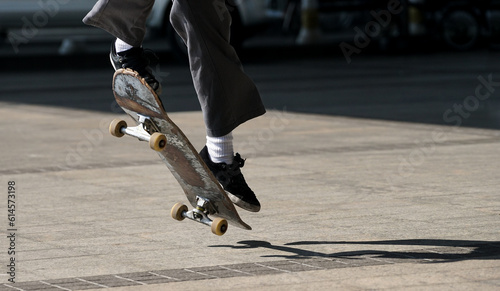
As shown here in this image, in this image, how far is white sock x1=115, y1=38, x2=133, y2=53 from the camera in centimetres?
455

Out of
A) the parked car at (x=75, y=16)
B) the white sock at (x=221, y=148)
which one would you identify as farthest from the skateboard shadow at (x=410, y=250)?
the parked car at (x=75, y=16)

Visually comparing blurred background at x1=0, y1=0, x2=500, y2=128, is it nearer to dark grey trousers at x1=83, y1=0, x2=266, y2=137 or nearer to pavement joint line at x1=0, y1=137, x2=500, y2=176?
pavement joint line at x1=0, y1=137, x2=500, y2=176

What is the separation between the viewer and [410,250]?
4.35 m

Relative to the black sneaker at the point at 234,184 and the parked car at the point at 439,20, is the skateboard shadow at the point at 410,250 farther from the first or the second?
the parked car at the point at 439,20

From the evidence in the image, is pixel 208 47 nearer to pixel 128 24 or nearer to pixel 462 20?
pixel 128 24

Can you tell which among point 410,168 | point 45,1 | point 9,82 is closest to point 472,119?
point 410,168

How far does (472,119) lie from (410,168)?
2.78 meters

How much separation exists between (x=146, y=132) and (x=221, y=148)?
0.33 m

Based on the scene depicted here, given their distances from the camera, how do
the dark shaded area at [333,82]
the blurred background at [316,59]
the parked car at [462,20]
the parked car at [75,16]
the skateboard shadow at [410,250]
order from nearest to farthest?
the skateboard shadow at [410,250] → the dark shaded area at [333,82] → the blurred background at [316,59] → the parked car at [75,16] → the parked car at [462,20]

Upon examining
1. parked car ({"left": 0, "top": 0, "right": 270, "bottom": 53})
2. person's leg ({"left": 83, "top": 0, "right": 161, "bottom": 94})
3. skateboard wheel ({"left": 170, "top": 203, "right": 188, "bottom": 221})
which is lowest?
parked car ({"left": 0, "top": 0, "right": 270, "bottom": 53})

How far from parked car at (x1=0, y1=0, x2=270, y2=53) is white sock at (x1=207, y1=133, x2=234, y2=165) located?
1107cm

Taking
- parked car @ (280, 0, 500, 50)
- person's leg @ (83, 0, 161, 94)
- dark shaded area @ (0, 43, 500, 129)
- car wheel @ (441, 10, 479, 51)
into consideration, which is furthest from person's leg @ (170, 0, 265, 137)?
car wheel @ (441, 10, 479, 51)

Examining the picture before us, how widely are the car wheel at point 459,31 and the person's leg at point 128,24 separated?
13896 millimetres

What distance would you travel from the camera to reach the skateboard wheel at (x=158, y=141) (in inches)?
166
